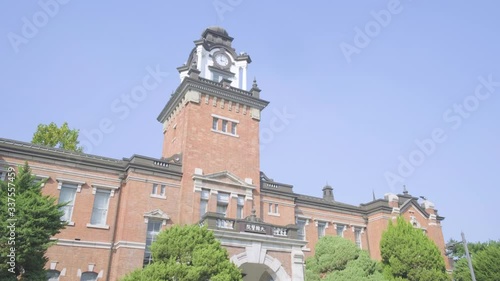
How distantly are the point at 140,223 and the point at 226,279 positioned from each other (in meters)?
8.52

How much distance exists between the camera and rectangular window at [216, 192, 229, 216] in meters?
24.5

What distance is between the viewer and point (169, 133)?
28844 millimetres

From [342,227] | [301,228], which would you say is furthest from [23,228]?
[342,227]

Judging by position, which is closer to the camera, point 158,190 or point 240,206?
point 158,190

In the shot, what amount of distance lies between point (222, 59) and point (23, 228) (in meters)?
19.3

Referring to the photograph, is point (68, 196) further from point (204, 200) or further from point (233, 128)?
point (233, 128)

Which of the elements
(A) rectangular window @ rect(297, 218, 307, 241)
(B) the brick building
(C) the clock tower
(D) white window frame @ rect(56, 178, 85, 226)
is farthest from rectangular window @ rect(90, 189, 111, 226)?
(A) rectangular window @ rect(297, 218, 307, 241)

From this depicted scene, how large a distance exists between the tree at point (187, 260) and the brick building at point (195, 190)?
335 centimetres

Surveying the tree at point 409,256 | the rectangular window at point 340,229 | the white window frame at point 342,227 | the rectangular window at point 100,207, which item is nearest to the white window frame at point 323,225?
the white window frame at point 342,227

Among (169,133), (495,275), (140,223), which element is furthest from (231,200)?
(495,275)

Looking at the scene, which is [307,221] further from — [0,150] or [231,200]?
[0,150]

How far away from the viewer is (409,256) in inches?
986

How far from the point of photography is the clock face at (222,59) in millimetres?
29595

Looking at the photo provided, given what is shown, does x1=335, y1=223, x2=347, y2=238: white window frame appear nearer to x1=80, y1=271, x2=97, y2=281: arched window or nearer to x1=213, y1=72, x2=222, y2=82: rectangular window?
x1=213, y1=72, x2=222, y2=82: rectangular window
